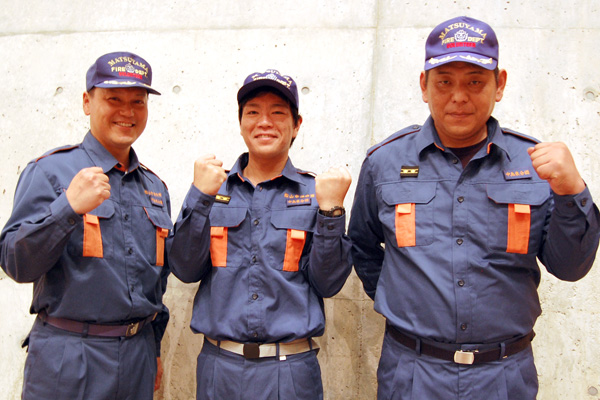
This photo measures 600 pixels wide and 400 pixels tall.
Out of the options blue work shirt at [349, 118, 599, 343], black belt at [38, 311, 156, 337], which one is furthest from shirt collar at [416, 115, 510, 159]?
black belt at [38, 311, 156, 337]

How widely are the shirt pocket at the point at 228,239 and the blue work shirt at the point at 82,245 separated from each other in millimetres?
279

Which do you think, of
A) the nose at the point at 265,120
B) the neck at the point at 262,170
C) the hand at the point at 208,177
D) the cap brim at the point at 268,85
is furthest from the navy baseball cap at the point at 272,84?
the hand at the point at 208,177

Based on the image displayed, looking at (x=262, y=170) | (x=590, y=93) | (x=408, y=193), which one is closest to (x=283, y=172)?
(x=262, y=170)

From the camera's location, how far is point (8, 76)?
2.91m

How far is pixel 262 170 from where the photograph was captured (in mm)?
2012

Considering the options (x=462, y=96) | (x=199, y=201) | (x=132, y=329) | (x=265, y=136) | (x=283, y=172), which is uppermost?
(x=462, y=96)

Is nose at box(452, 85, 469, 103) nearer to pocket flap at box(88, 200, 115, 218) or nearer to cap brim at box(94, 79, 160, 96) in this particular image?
cap brim at box(94, 79, 160, 96)

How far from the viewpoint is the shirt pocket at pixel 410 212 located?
1.70m

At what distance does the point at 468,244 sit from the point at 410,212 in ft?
0.75

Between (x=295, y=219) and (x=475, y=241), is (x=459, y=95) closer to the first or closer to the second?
(x=475, y=241)

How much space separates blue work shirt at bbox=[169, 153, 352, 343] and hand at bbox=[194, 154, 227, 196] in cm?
3

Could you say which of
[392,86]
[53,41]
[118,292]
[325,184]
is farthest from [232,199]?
[53,41]

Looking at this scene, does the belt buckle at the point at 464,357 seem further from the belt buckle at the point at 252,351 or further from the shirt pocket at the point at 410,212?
the belt buckle at the point at 252,351

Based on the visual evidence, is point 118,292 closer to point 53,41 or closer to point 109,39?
point 109,39
